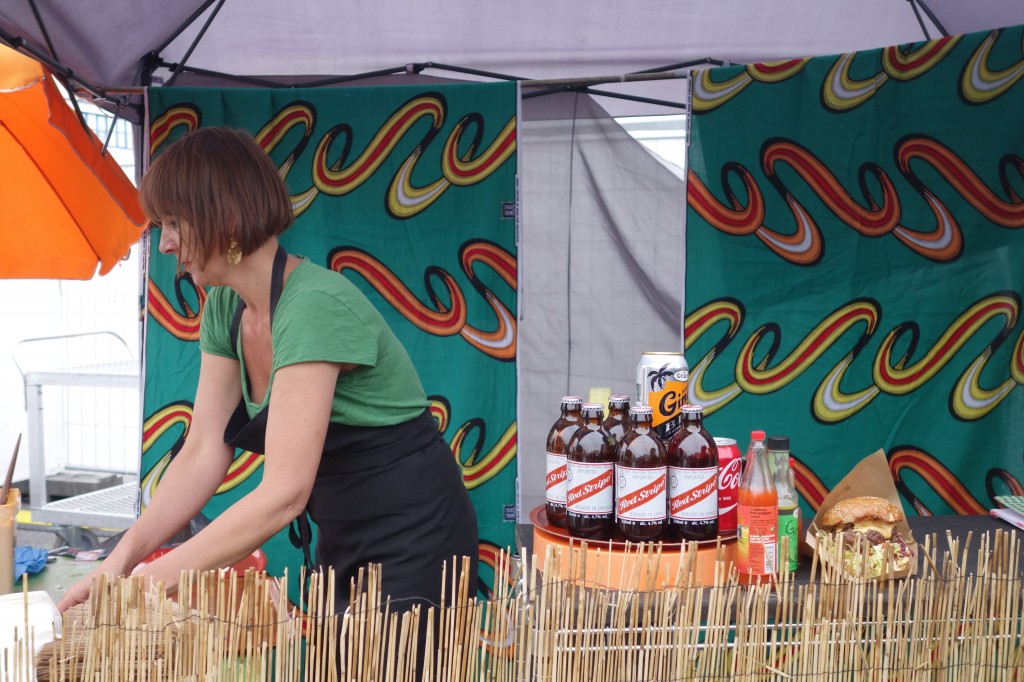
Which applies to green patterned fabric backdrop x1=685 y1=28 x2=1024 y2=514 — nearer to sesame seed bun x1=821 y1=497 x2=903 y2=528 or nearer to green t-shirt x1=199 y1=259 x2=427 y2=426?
sesame seed bun x1=821 y1=497 x2=903 y2=528

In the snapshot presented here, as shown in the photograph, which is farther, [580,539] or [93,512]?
[93,512]

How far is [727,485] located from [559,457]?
0.30m

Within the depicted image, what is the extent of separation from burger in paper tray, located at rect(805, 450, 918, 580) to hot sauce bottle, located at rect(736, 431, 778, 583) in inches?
3.3

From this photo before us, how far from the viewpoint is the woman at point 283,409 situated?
141cm

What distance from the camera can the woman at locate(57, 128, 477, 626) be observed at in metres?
1.41

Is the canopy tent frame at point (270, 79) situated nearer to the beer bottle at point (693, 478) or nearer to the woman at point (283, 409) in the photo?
the woman at point (283, 409)

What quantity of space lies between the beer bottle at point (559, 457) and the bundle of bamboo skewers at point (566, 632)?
10.0 inches

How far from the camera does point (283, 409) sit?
1.41 m

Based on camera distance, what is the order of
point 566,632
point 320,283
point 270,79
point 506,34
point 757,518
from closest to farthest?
1. point 566,632
2. point 757,518
3. point 320,283
4. point 506,34
5. point 270,79

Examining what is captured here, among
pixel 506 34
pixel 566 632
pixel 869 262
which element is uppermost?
pixel 506 34

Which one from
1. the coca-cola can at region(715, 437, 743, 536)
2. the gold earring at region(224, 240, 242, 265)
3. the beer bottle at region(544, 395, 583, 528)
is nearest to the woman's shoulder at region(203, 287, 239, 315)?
the gold earring at region(224, 240, 242, 265)

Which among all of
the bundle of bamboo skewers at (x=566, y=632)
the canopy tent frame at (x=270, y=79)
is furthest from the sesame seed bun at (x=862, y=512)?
the canopy tent frame at (x=270, y=79)

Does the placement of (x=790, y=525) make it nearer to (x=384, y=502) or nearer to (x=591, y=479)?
(x=591, y=479)

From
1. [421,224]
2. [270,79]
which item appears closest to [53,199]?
[270,79]
